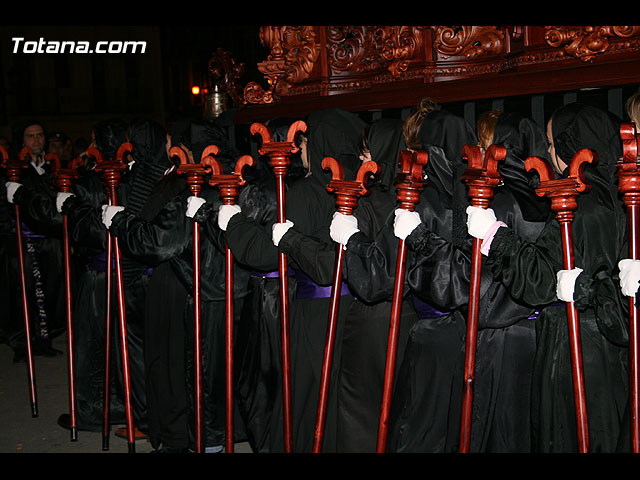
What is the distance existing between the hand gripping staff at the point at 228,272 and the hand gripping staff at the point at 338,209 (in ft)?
2.00

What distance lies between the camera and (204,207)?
4082 mm

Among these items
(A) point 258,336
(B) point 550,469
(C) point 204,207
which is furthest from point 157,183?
(B) point 550,469

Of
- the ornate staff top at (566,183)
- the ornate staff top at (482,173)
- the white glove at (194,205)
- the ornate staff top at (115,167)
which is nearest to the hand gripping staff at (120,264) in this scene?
the ornate staff top at (115,167)

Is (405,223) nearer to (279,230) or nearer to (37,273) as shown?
(279,230)

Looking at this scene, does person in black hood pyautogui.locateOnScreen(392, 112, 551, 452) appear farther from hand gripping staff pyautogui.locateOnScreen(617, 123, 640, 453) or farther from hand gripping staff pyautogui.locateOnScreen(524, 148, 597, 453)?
hand gripping staff pyautogui.locateOnScreen(617, 123, 640, 453)

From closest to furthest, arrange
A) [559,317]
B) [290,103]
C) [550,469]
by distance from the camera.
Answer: [550,469] → [559,317] → [290,103]

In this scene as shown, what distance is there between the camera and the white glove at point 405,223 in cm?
313

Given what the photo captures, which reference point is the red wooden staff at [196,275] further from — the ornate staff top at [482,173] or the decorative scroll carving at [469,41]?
the decorative scroll carving at [469,41]

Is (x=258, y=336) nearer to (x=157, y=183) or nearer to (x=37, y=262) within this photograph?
(x=157, y=183)

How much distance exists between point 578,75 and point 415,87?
1.25 meters

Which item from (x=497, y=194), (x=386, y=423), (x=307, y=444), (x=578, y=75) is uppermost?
(x=578, y=75)

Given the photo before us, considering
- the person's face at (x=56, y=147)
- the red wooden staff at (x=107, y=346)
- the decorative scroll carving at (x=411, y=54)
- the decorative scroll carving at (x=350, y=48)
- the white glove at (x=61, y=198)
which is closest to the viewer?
the decorative scroll carving at (x=411, y=54)

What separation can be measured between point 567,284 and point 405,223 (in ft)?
2.25

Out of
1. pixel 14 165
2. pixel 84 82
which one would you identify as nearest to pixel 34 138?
pixel 14 165
